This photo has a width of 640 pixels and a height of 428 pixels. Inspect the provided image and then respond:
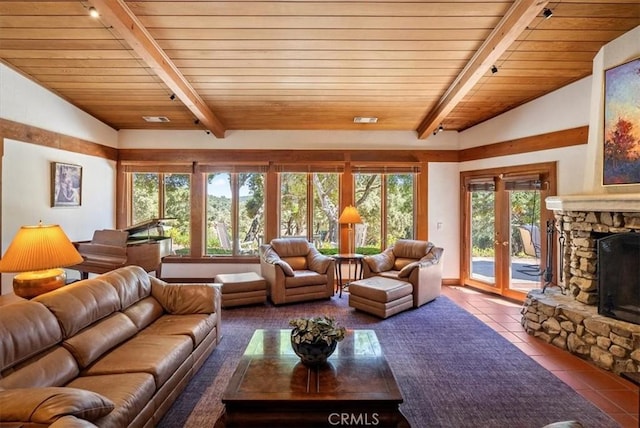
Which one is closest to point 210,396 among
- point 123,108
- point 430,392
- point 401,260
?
point 430,392

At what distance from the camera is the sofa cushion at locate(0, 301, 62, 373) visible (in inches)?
68.4

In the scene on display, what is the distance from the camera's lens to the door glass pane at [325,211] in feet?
20.7

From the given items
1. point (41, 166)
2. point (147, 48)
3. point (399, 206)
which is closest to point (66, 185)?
point (41, 166)

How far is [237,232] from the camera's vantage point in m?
6.32

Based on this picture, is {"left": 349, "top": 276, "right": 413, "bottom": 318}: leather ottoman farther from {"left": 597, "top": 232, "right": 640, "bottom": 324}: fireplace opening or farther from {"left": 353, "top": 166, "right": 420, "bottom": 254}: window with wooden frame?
{"left": 597, "top": 232, "right": 640, "bottom": 324}: fireplace opening

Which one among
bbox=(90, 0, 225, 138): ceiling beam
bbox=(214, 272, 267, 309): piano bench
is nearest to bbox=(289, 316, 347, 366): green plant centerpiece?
bbox=(214, 272, 267, 309): piano bench

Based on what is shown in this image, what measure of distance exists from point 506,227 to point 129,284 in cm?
547

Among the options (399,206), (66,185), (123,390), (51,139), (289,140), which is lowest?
(123,390)

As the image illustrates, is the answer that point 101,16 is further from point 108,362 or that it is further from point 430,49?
point 430,49

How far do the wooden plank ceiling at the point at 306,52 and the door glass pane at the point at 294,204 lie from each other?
1.32 metres

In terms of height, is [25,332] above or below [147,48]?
below

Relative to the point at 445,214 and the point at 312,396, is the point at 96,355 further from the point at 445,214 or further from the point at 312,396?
the point at 445,214

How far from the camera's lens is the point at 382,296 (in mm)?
4195

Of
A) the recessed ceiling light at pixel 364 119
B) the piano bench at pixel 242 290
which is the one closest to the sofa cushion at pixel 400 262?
the piano bench at pixel 242 290
